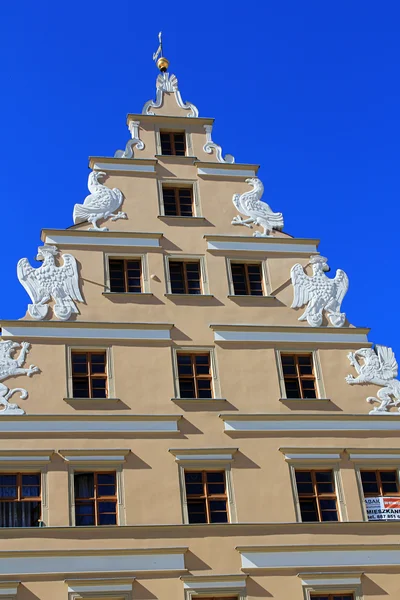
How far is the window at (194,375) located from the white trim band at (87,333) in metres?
0.75

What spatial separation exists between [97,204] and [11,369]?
5.40 m

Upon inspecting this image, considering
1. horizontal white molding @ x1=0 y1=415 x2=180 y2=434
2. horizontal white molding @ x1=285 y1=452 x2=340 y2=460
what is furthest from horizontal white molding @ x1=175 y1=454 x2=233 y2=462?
horizontal white molding @ x1=285 y1=452 x2=340 y2=460

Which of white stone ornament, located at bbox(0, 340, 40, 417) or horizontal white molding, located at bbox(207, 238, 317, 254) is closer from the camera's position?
white stone ornament, located at bbox(0, 340, 40, 417)

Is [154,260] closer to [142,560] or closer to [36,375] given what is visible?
[36,375]

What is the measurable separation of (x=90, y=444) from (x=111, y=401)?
120 cm

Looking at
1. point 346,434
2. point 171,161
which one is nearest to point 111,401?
point 346,434

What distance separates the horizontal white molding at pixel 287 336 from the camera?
25797 millimetres

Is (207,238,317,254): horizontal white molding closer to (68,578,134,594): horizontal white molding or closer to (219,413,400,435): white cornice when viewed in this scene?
(219,413,400,435): white cornice

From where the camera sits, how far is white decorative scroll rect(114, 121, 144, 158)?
28.4 meters

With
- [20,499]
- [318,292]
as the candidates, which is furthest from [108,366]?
[318,292]

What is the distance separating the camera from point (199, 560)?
74.7 feet

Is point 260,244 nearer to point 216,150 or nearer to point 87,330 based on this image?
point 216,150

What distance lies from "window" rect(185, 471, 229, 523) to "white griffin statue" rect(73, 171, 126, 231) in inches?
279

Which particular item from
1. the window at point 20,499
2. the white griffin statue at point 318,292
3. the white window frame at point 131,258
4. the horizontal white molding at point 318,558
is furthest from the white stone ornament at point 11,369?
the white griffin statue at point 318,292
